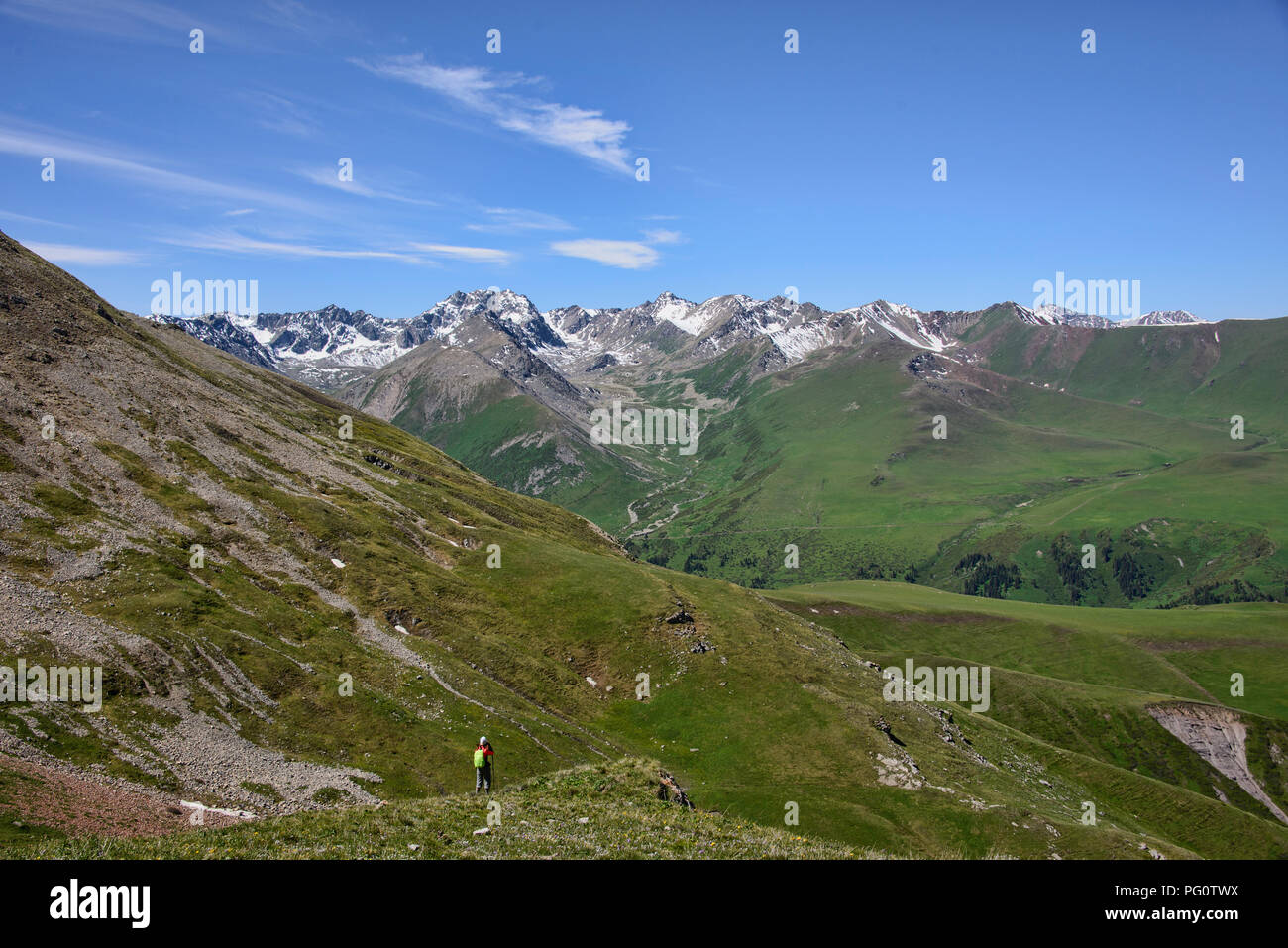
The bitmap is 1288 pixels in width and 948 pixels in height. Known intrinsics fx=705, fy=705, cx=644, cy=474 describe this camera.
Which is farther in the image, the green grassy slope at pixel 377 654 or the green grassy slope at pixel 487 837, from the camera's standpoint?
the green grassy slope at pixel 377 654

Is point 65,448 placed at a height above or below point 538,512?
above

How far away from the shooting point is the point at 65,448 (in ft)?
291

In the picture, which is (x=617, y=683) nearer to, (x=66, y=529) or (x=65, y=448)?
(x=66, y=529)

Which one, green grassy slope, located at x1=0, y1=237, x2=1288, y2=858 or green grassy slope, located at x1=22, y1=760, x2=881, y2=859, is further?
green grassy slope, located at x1=0, y1=237, x2=1288, y2=858

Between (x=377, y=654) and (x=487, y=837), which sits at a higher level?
(x=487, y=837)

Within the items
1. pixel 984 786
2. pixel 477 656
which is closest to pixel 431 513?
pixel 477 656

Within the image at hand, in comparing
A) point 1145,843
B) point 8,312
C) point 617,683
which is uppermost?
point 8,312

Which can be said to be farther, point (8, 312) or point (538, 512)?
point (538, 512)

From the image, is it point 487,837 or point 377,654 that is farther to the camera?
point 377,654
